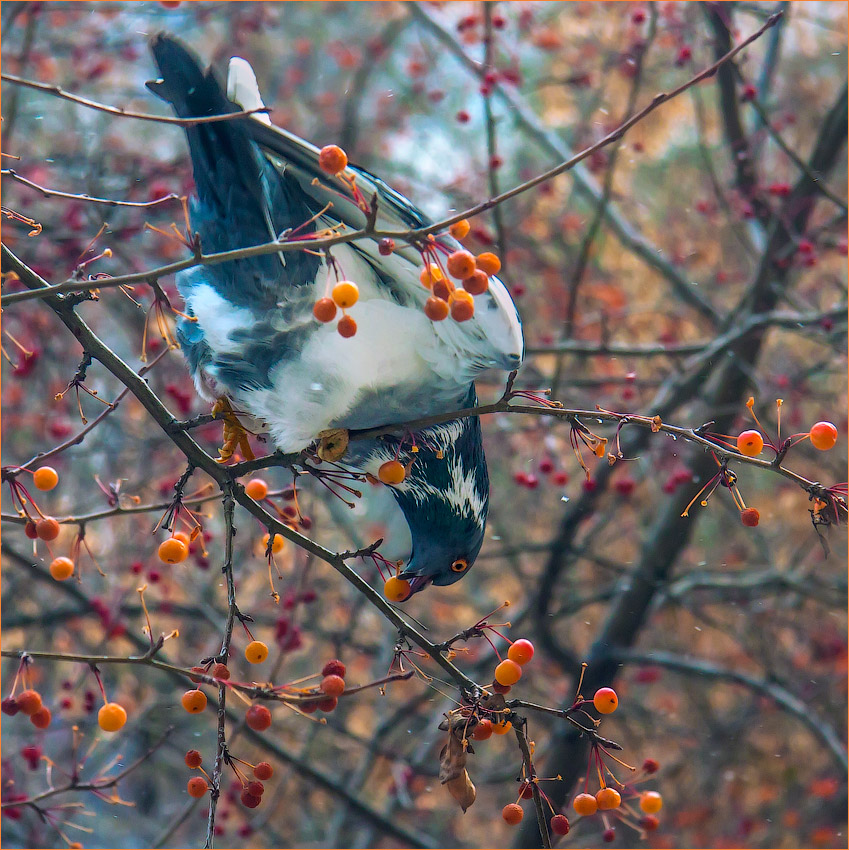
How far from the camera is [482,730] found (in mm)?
1493

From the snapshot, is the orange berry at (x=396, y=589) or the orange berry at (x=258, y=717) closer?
the orange berry at (x=258, y=717)

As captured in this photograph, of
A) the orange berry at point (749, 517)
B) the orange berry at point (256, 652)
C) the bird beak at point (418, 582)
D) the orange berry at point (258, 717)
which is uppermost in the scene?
the orange berry at point (749, 517)

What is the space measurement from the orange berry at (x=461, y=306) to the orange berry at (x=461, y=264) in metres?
0.04

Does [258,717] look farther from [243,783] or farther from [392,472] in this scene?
[392,472]

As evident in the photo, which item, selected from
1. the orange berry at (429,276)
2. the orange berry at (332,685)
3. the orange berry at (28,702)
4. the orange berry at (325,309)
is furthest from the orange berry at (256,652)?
the orange berry at (429,276)

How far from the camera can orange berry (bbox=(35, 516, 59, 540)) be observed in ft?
5.27

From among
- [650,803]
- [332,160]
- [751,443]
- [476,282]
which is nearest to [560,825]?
[650,803]

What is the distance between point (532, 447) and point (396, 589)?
2.12m

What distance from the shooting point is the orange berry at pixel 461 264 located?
1427mm

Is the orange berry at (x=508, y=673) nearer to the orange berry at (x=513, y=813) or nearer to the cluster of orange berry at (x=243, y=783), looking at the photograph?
the orange berry at (x=513, y=813)

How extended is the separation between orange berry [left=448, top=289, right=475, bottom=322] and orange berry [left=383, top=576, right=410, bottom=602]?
0.84 metres

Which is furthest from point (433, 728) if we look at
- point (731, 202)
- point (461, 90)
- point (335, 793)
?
point (461, 90)

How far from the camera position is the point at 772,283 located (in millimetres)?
3615

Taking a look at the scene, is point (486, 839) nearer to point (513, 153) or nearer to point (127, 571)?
point (127, 571)
